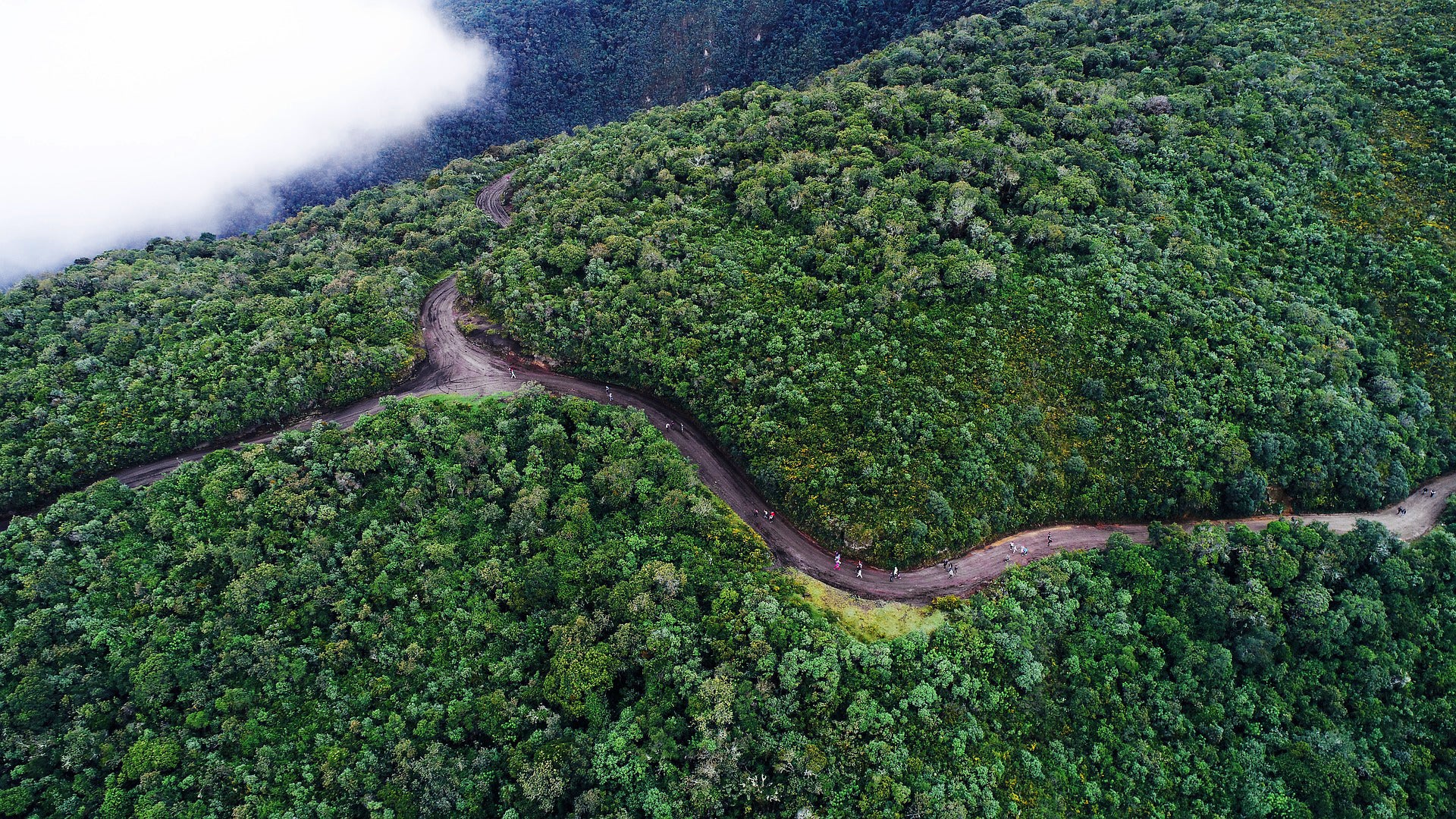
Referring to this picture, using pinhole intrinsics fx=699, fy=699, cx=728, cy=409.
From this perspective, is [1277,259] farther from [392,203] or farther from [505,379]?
[392,203]

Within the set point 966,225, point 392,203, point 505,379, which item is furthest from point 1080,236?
point 392,203

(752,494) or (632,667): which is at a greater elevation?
(752,494)

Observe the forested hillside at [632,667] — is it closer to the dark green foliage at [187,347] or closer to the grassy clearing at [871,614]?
the grassy clearing at [871,614]

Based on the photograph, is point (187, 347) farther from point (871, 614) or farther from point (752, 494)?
point (871, 614)

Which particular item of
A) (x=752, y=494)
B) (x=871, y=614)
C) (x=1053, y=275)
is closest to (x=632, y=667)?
(x=871, y=614)

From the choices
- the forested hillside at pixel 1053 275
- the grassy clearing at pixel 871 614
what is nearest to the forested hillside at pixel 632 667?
the grassy clearing at pixel 871 614

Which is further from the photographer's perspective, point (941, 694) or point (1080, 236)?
point (1080, 236)
